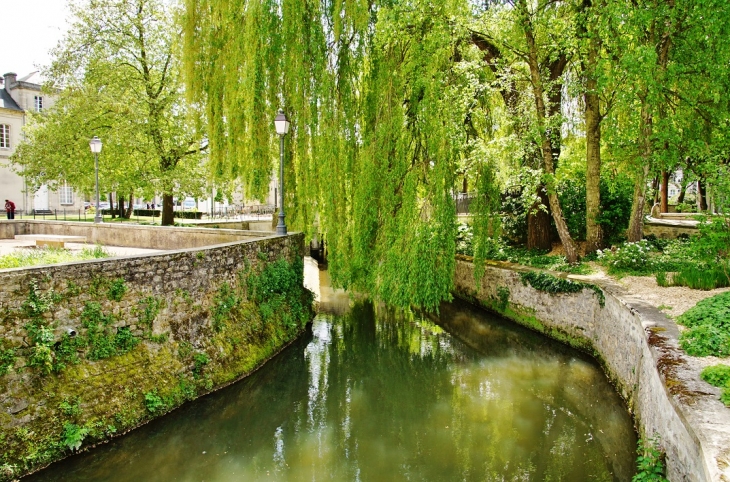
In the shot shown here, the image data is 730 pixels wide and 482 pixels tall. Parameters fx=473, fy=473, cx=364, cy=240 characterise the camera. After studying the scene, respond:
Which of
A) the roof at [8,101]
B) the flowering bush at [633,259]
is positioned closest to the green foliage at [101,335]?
the flowering bush at [633,259]

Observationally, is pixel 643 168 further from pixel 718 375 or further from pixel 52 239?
pixel 52 239

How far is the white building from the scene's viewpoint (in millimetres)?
28219

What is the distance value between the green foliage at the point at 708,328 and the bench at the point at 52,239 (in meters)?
12.9

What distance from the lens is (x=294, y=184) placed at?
1215cm

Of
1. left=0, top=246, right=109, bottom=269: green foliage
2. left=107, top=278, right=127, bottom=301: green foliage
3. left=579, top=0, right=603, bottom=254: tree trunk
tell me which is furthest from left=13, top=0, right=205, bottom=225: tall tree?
left=579, top=0, right=603, bottom=254: tree trunk

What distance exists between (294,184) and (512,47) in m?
6.49

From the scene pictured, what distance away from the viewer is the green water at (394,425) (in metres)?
6.04

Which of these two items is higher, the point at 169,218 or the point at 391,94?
the point at 391,94

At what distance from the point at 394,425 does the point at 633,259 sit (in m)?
7.40

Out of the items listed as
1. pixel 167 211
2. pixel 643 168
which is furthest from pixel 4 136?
pixel 643 168

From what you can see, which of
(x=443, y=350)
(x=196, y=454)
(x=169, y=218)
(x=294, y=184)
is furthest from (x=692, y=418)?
(x=169, y=218)

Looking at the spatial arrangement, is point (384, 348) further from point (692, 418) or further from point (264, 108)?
point (692, 418)

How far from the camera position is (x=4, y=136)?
93.6 feet

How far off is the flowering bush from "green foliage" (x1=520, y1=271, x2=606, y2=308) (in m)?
1.39
